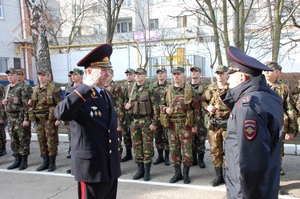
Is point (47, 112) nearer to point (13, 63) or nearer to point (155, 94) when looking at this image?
point (155, 94)

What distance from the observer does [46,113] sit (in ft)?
18.5

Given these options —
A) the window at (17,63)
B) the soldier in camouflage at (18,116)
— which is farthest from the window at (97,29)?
the soldier in camouflage at (18,116)

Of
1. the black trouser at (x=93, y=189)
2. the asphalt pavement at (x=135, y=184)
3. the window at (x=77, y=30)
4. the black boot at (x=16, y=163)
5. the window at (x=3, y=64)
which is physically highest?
the window at (x=77, y=30)

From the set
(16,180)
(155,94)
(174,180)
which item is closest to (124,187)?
(174,180)

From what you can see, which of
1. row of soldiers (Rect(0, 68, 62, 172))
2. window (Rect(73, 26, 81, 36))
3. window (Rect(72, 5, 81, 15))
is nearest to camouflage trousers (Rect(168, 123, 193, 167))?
row of soldiers (Rect(0, 68, 62, 172))

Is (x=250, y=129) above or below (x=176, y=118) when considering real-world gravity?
above

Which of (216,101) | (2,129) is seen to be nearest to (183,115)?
(216,101)

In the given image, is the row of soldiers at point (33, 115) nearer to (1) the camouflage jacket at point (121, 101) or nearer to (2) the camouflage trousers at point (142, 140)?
(1) the camouflage jacket at point (121, 101)

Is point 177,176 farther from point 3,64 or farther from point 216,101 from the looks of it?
point 3,64

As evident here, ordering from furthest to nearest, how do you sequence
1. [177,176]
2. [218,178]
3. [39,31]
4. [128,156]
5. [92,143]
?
[39,31], [128,156], [177,176], [218,178], [92,143]

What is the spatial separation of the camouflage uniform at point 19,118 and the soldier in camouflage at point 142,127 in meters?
2.36

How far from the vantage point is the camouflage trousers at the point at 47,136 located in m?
5.61

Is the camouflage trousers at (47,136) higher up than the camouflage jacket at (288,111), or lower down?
lower down

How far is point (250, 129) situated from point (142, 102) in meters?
3.30
